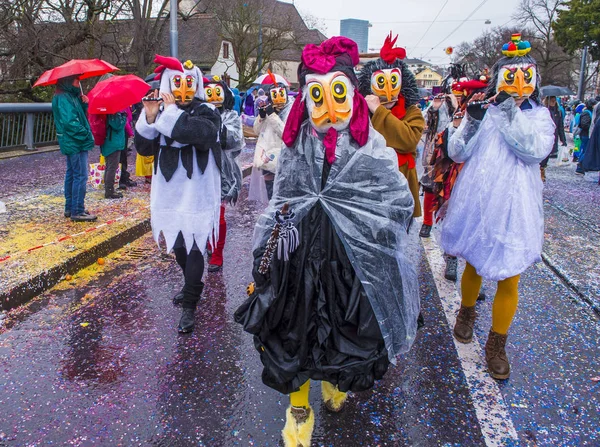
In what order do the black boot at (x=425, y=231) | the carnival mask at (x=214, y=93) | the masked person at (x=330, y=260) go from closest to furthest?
the masked person at (x=330, y=260), the carnival mask at (x=214, y=93), the black boot at (x=425, y=231)

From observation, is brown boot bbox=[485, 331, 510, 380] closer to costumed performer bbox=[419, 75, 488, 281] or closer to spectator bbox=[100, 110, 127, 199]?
costumed performer bbox=[419, 75, 488, 281]

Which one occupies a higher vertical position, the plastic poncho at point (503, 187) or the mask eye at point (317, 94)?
the mask eye at point (317, 94)

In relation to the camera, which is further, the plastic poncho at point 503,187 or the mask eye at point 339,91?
the plastic poncho at point 503,187

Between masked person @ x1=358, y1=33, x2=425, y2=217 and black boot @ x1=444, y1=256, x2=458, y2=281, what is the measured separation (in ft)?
4.06

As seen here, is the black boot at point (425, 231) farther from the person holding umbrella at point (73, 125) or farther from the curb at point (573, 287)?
the person holding umbrella at point (73, 125)

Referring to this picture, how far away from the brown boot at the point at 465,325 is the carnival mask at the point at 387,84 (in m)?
1.61

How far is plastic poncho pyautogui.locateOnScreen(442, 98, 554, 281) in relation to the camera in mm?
2984

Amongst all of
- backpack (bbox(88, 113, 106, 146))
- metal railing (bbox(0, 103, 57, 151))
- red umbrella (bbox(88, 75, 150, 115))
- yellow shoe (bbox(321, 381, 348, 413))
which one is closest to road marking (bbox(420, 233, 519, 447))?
yellow shoe (bbox(321, 381, 348, 413))

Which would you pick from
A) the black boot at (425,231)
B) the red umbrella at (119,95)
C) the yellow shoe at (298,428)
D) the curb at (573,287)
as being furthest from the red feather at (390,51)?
the black boot at (425,231)

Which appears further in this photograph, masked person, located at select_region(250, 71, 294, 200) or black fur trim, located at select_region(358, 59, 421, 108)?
masked person, located at select_region(250, 71, 294, 200)

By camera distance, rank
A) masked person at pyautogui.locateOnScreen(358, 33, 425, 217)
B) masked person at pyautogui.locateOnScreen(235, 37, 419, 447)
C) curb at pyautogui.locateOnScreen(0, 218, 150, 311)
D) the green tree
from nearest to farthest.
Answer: masked person at pyautogui.locateOnScreen(235, 37, 419, 447) → masked person at pyautogui.locateOnScreen(358, 33, 425, 217) → curb at pyautogui.locateOnScreen(0, 218, 150, 311) → the green tree

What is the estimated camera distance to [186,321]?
12.1 feet

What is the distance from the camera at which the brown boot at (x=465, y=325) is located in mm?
3570

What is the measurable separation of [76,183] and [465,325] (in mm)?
4870
